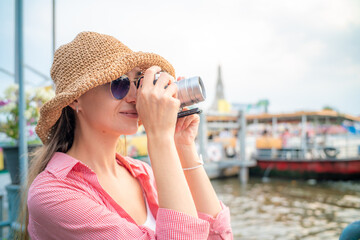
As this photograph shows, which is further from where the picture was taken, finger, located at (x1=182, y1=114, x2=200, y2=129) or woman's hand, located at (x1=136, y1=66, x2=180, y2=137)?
finger, located at (x1=182, y1=114, x2=200, y2=129)

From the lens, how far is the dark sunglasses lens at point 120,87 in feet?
3.42

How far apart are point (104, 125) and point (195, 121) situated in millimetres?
425

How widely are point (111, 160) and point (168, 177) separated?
0.46 meters

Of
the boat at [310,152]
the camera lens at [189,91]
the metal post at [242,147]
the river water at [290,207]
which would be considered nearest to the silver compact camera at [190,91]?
the camera lens at [189,91]

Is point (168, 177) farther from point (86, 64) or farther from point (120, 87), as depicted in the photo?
point (86, 64)

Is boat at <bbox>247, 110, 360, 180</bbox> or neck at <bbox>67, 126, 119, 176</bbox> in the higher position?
neck at <bbox>67, 126, 119, 176</bbox>

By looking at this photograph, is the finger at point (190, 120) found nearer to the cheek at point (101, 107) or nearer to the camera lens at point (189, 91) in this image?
the camera lens at point (189, 91)

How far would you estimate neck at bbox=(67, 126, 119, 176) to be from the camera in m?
1.17

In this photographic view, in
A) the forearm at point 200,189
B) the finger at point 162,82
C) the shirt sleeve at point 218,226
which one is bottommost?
the shirt sleeve at point 218,226

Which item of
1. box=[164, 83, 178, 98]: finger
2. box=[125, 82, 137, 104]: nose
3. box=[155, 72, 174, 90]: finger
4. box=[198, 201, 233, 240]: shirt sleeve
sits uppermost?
box=[155, 72, 174, 90]: finger

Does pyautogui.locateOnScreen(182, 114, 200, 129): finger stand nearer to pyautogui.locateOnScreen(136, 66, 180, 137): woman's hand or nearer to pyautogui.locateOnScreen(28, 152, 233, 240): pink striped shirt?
pyautogui.locateOnScreen(136, 66, 180, 137): woman's hand

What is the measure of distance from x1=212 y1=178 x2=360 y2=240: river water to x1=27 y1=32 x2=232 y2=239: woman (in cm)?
426

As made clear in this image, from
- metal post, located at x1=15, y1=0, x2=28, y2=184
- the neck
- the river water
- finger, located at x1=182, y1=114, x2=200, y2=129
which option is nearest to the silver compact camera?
finger, located at x1=182, y1=114, x2=200, y2=129

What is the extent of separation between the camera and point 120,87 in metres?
1.05
